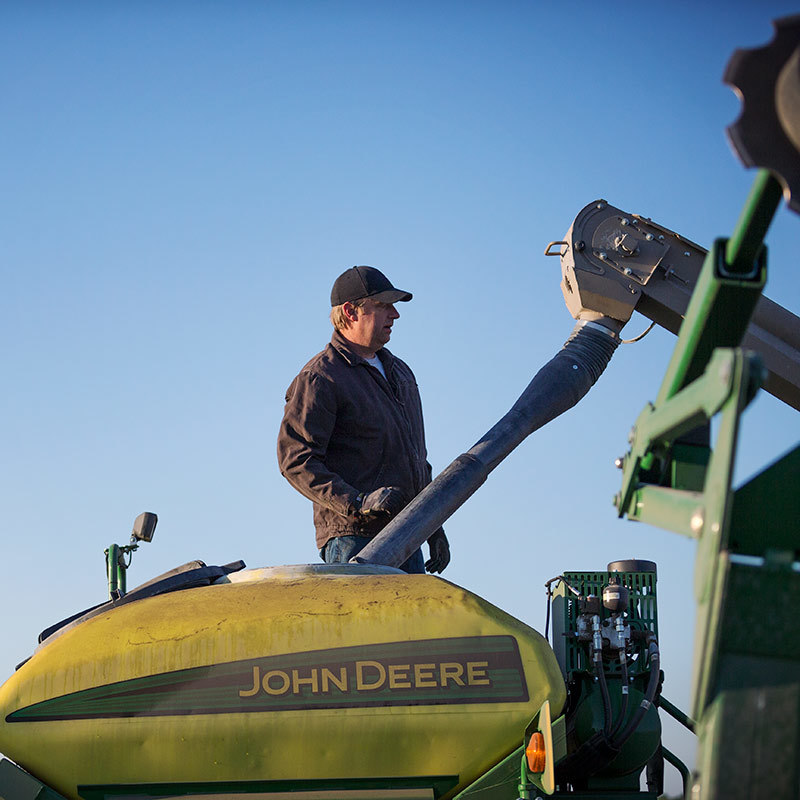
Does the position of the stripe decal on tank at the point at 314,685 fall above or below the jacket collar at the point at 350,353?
below

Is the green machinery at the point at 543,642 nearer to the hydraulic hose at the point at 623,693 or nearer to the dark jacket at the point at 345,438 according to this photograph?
the hydraulic hose at the point at 623,693

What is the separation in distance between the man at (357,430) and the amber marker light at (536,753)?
149cm

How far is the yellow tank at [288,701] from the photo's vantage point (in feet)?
12.4

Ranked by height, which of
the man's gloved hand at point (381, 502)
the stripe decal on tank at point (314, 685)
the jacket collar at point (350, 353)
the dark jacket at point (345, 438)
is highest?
the jacket collar at point (350, 353)

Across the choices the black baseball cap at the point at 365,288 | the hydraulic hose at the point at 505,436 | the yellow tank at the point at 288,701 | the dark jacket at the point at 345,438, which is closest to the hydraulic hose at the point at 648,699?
the yellow tank at the point at 288,701

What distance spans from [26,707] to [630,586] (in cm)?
257

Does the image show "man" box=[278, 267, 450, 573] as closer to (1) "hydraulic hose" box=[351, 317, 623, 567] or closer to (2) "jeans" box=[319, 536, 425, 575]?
(2) "jeans" box=[319, 536, 425, 575]

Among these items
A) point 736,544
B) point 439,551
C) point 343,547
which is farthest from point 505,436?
point 736,544

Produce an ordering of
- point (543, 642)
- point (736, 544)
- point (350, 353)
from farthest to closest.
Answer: point (350, 353), point (543, 642), point (736, 544)

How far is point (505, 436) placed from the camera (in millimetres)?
5387

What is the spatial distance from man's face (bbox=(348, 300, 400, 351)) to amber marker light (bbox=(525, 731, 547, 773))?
2458 millimetres

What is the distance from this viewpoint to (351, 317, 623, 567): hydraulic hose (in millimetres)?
4887

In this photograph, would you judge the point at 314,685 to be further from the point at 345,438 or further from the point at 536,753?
the point at 345,438

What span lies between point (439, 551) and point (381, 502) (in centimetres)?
95
